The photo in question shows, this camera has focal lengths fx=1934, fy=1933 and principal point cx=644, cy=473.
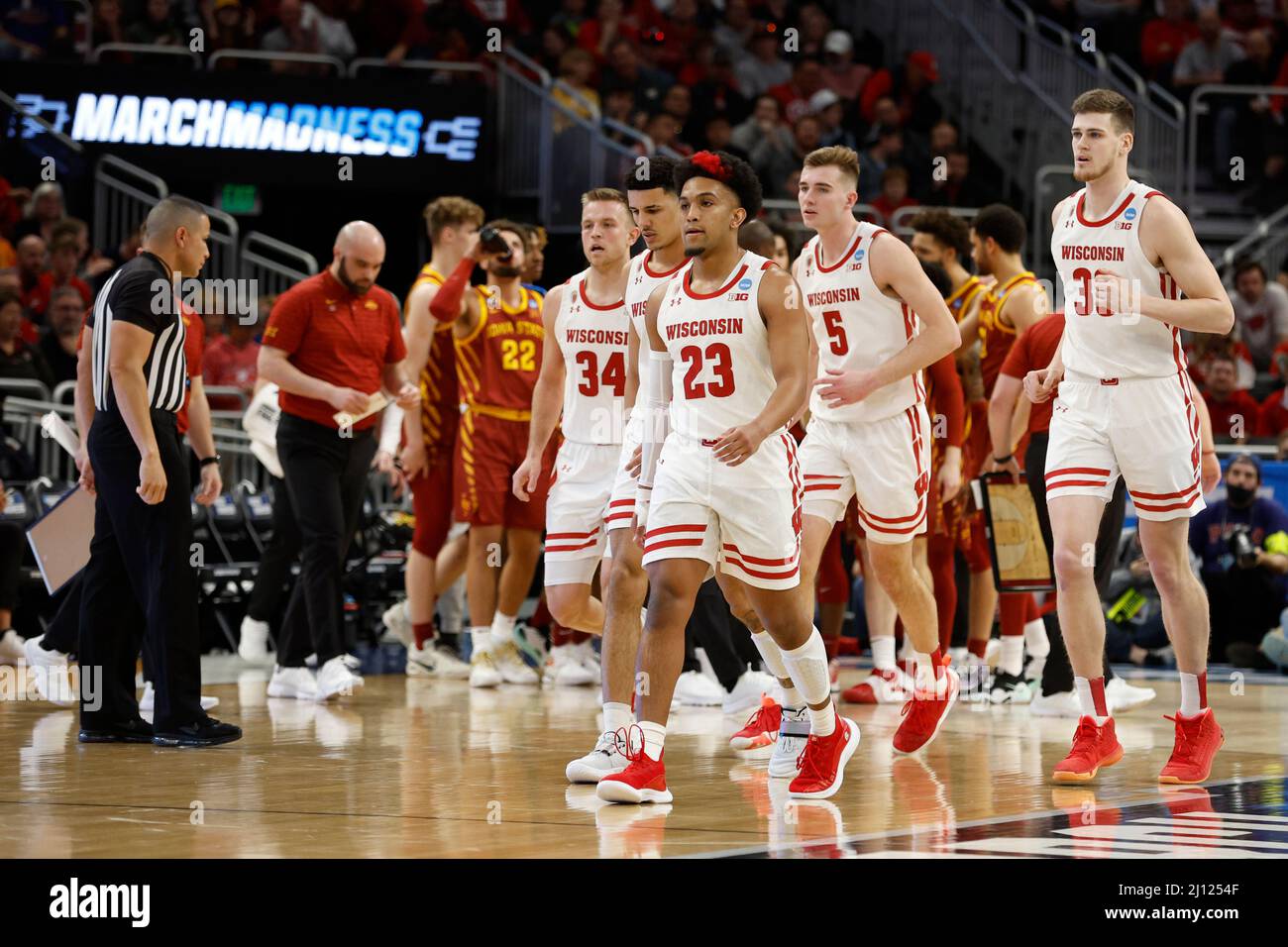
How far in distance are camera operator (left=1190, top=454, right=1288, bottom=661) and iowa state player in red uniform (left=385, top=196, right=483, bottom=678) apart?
4.73 meters

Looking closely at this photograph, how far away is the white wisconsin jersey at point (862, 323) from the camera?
7442mm

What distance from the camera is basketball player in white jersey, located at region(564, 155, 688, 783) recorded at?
6.52 metres

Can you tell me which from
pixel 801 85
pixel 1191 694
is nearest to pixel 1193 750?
pixel 1191 694

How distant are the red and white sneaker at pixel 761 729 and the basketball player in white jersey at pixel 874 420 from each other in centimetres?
50

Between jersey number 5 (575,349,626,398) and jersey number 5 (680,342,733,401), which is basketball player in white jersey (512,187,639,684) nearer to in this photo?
jersey number 5 (575,349,626,398)

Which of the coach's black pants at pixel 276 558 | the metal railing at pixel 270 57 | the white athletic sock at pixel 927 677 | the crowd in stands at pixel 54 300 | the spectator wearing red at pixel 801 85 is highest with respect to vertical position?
the spectator wearing red at pixel 801 85

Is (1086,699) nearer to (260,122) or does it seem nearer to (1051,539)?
(1051,539)

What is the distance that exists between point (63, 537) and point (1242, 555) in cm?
696

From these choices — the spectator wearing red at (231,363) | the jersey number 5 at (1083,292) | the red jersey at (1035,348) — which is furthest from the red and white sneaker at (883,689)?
the spectator wearing red at (231,363)

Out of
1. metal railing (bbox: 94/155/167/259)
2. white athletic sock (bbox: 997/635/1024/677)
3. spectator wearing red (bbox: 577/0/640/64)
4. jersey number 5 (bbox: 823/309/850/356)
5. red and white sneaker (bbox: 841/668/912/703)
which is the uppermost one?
spectator wearing red (bbox: 577/0/640/64)

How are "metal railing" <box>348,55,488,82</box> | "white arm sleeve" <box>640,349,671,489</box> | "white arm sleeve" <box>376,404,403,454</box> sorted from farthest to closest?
"metal railing" <box>348,55,488,82</box> → "white arm sleeve" <box>376,404,403,454</box> → "white arm sleeve" <box>640,349,671,489</box>

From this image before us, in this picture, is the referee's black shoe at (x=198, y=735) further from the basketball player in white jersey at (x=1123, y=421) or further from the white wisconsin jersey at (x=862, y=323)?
the basketball player in white jersey at (x=1123, y=421)

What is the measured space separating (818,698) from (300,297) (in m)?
4.06

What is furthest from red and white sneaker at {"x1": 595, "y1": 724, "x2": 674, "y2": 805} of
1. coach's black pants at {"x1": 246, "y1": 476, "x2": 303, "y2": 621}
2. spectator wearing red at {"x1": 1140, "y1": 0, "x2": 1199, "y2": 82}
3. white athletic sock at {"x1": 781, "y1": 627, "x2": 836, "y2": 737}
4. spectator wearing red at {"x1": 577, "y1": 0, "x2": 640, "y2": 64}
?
spectator wearing red at {"x1": 1140, "y1": 0, "x2": 1199, "y2": 82}
